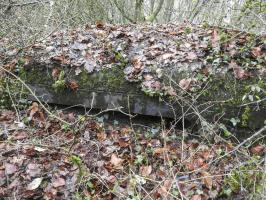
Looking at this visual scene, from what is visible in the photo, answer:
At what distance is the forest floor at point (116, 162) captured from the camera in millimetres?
3614

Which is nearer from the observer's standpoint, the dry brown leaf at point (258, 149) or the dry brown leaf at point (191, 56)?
the dry brown leaf at point (258, 149)

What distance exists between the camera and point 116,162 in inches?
160

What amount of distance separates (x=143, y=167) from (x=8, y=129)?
1.91 metres

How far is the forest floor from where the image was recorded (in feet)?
11.9

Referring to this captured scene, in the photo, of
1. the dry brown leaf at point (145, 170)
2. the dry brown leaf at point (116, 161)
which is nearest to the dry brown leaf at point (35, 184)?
the dry brown leaf at point (116, 161)

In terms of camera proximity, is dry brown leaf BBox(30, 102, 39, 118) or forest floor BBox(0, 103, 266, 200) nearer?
forest floor BBox(0, 103, 266, 200)

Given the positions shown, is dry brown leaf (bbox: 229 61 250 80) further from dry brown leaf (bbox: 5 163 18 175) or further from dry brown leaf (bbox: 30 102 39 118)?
dry brown leaf (bbox: 5 163 18 175)

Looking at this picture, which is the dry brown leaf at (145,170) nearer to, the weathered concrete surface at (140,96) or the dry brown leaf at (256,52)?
the weathered concrete surface at (140,96)

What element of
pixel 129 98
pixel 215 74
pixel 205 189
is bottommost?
pixel 205 189

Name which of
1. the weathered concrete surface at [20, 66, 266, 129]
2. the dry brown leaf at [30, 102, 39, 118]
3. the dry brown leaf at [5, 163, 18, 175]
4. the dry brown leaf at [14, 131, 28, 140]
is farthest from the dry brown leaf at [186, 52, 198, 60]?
the dry brown leaf at [5, 163, 18, 175]

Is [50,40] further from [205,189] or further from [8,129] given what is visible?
[205,189]

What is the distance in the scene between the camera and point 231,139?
14.9 feet

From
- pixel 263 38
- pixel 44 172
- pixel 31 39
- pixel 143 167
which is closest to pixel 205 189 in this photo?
pixel 143 167

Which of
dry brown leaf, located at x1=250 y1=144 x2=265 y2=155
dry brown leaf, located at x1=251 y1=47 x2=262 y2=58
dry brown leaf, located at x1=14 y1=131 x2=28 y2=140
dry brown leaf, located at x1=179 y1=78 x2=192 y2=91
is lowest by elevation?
dry brown leaf, located at x1=250 y1=144 x2=265 y2=155
